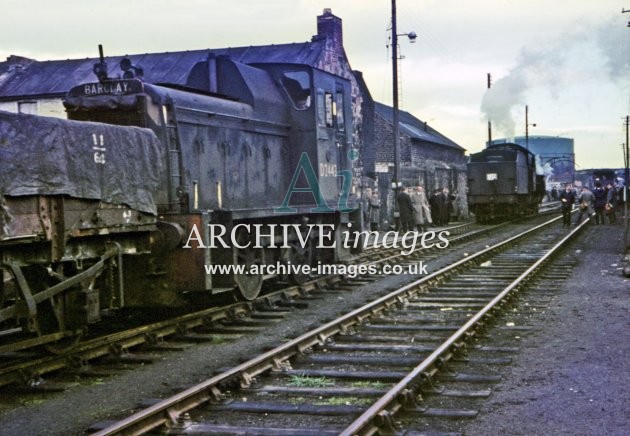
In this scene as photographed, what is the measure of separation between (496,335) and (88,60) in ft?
105

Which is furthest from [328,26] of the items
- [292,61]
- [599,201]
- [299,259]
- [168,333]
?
[168,333]

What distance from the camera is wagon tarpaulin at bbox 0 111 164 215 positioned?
21.8 ft

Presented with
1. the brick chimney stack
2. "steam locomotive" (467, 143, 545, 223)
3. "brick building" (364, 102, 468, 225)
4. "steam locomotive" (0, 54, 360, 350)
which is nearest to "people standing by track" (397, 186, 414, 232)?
"brick building" (364, 102, 468, 225)

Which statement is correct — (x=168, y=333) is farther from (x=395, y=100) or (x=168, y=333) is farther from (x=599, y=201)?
(x=599, y=201)

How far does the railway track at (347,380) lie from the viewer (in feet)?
18.8

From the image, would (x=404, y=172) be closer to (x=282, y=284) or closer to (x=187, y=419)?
(x=282, y=284)

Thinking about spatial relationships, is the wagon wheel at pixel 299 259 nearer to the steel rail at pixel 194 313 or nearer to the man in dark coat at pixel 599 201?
the steel rail at pixel 194 313

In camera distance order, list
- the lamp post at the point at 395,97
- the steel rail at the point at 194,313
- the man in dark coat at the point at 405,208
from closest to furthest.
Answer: the steel rail at the point at 194,313
the man in dark coat at the point at 405,208
the lamp post at the point at 395,97

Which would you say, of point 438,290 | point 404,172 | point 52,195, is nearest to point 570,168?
point 404,172

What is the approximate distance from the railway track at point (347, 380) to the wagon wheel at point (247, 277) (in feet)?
5.49

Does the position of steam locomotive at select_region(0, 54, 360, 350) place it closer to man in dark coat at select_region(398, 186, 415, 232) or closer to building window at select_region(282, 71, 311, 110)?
building window at select_region(282, 71, 311, 110)

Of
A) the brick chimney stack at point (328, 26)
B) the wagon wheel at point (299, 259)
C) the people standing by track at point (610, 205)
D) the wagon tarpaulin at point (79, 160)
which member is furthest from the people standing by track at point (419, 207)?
the wagon tarpaulin at point (79, 160)

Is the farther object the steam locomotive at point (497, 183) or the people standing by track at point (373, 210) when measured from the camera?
the steam locomotive at point (497, 183)

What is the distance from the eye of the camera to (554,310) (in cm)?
1106
